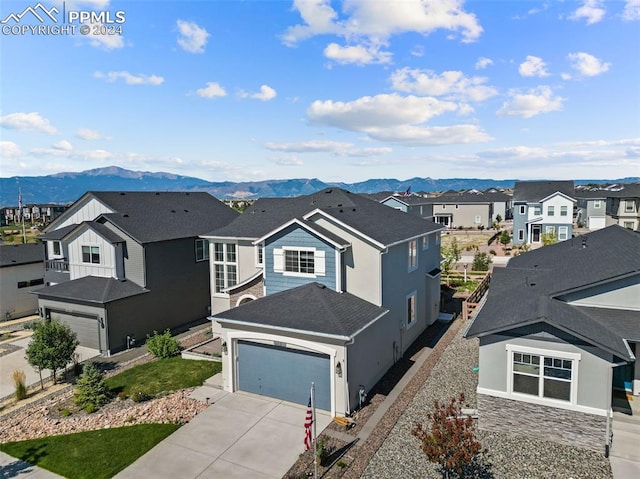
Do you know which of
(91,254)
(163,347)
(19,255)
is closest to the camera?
(163,347)

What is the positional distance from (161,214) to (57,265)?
6980 millimetres

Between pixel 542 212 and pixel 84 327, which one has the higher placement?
pixel 542 212

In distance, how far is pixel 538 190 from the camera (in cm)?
5616

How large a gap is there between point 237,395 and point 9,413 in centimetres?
856

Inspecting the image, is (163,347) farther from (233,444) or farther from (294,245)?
(233,444)

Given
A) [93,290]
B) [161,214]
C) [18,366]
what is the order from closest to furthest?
1. [18,366]
2. [93,290]
3. [161,214]

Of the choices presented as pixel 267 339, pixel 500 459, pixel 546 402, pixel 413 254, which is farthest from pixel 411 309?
pixel 500 459

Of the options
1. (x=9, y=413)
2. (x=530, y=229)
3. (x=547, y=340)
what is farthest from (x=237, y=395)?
(x=530, y=229)

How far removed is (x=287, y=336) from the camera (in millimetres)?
14258

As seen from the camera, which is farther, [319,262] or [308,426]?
[319,262]

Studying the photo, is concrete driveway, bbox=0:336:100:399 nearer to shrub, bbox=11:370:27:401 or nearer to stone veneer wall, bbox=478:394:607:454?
shrub, bbox=11:370:27:401

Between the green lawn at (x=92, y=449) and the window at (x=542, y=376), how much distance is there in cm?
1062

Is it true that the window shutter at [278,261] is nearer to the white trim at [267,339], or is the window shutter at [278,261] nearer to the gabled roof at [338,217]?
the gabled roof at [338,217]

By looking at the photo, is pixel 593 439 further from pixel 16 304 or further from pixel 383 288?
pixel 16 304
